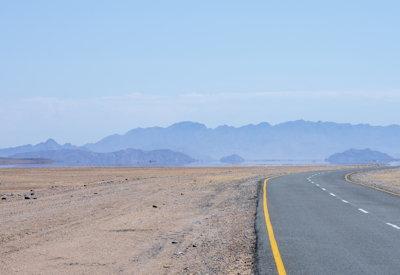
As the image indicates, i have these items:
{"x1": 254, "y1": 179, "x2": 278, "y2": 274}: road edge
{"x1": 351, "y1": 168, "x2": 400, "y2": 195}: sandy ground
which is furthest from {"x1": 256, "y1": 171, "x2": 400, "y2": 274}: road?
{"x1": 351, "y1": 168, "x2": 400, "y2": 195}: sandy ground

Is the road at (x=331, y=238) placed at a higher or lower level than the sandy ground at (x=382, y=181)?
lower

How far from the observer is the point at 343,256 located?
13180 millimetres

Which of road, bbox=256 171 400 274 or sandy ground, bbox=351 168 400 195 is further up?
sandy ground, bbox=351 168 400 195

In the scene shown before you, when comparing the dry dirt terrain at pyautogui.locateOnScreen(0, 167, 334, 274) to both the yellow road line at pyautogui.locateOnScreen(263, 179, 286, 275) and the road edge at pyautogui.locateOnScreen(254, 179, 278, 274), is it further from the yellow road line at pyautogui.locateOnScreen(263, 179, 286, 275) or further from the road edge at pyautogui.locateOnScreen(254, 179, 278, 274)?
the yellow road line at pyautogui.locateOnScreen(263, 179, 286, 275)

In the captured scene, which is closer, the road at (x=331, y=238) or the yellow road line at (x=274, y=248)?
the yellow road line at (x=274, y=248)

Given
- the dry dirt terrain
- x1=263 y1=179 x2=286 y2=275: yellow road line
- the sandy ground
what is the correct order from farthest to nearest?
the sandy ground, the dry dirt terrain, x1=263 y1=179 x2=286 y2=275: yellow road line

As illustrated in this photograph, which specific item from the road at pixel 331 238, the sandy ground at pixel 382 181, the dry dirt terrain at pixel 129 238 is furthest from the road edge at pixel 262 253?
the sandy ground at pixel 382 181

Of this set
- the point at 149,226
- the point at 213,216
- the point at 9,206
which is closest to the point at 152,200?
the point at 9,206

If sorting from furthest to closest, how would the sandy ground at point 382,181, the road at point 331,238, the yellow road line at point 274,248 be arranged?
the sandy ground at point 382,181
the road at point 331,238
the yellow road line at point 274,248

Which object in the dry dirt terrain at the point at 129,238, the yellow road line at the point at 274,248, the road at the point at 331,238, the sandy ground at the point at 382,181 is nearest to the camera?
the yellow road line at the point at 274,248

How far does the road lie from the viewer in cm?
A: 1209

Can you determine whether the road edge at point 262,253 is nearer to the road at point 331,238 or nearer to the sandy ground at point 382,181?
the road at point 331,238

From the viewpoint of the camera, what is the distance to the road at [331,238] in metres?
12.1

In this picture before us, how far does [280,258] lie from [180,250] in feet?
11.0
